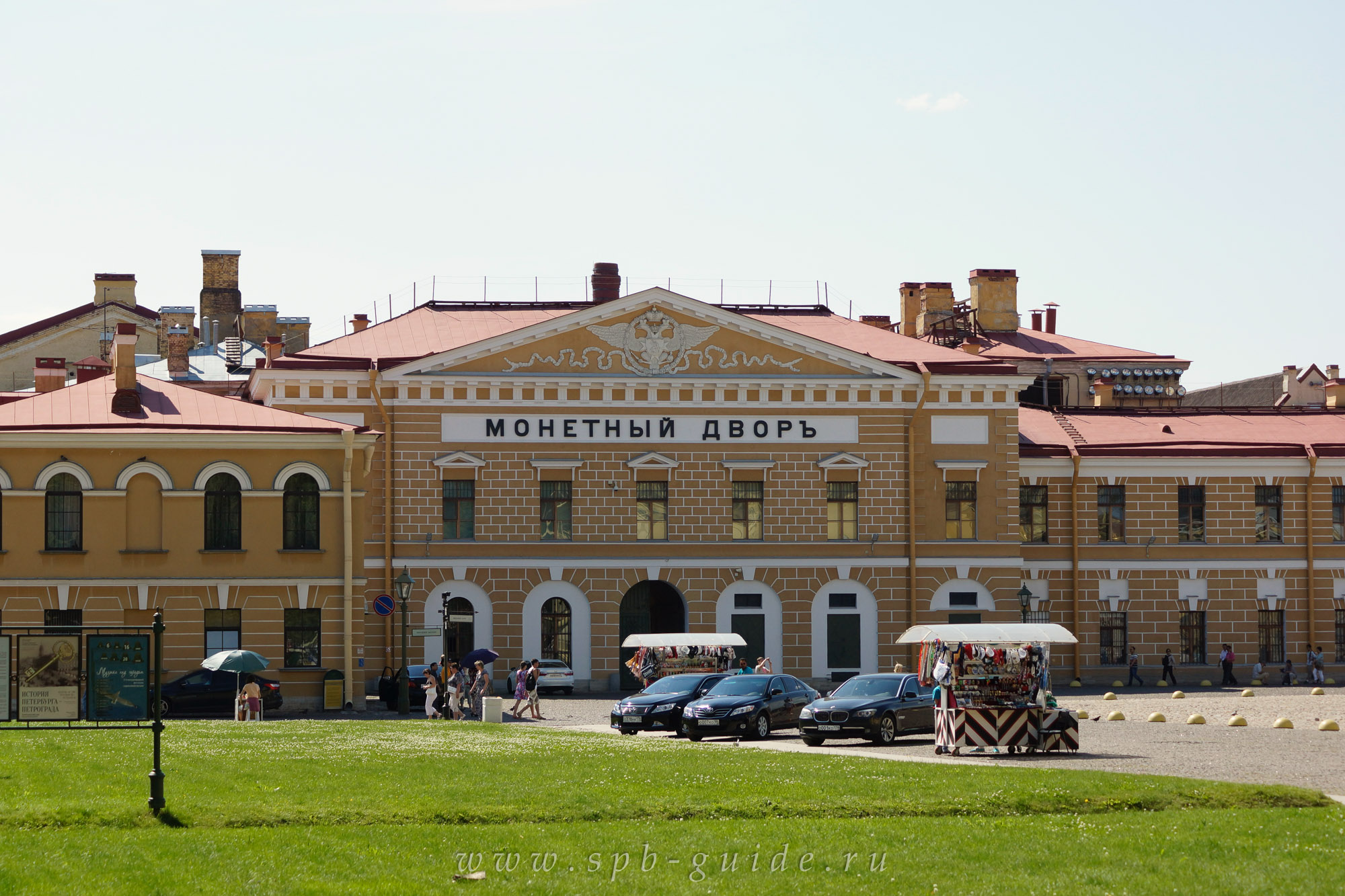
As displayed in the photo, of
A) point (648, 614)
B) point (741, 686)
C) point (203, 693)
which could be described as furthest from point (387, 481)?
point (741, 686)

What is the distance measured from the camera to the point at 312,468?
42.6m

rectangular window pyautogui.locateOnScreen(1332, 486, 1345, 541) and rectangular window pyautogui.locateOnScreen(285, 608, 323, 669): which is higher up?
rectangular window pyautogui.locateOnScreen(1332, 486, 1345, 541)

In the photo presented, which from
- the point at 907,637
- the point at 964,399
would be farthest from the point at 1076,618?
the point at 907,637

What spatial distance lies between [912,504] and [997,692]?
78.7 feet

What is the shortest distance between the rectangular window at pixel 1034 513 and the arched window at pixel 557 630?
15285 millimetres

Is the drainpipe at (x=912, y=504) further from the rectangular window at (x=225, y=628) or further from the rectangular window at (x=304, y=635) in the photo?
the rectangular window at (x=225, y=628)

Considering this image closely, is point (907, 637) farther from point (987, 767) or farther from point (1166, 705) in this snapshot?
point (1166, 705)

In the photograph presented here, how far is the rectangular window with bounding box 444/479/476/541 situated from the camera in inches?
1981

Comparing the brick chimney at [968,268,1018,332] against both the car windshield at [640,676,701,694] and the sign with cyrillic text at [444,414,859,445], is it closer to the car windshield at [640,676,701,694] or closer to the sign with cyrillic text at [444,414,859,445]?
Answer: the sign with cyrillic text at [444,414,859,445]

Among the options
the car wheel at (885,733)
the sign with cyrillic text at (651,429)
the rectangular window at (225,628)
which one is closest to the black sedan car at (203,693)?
the rectangular window at (225,628)

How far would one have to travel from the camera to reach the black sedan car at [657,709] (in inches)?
1362

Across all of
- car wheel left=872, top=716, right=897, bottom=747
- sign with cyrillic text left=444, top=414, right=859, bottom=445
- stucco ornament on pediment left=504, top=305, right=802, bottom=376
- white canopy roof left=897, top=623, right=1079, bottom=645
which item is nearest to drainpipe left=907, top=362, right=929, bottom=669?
sign with cyrillic text left=444, top=414, right=859, bottom=445

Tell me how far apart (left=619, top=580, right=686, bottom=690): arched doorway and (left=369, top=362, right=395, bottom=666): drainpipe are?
23.3ft

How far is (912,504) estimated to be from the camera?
2039 inches
